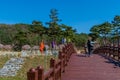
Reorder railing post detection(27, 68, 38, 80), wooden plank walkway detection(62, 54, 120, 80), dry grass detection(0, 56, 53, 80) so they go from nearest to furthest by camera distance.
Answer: railing post detection(27, 68, 38, 80)
wooden plank walkway detection(62, 54, 120, 80)
dry grass detection(0, 56, 53, 80)

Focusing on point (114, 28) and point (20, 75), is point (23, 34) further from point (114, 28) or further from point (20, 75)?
point (20, 75)

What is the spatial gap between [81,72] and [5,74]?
97.5 ft

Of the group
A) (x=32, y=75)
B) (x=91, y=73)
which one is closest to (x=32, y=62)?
(x=91, y=73)

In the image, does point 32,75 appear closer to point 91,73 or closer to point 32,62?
point 91,73

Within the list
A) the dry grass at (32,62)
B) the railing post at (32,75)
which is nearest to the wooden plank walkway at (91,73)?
the railing post at (32,75)

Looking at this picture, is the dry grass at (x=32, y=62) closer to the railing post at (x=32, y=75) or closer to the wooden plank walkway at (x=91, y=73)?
the wooden plank walkway at (x=91, y=73)

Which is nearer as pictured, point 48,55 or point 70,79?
point 70,79

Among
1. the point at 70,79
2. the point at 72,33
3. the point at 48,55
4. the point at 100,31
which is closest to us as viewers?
the point at 70,79

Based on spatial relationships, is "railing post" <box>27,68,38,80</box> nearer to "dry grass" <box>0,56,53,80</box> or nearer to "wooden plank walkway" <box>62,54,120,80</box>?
"wooden plank walkway" <box>62,54,120,80</box>

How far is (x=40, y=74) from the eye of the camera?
7.18 meters

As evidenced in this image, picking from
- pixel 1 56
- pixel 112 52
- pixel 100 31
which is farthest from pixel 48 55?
pixel 100 31

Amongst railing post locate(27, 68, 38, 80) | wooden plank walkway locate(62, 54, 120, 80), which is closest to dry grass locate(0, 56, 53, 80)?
wooden plank walkway locate(62, 54, 120, 80)

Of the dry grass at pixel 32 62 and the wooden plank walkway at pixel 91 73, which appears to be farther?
the dry grass at pixel 32 62

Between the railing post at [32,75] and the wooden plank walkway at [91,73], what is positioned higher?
the railing post at [32,75]
